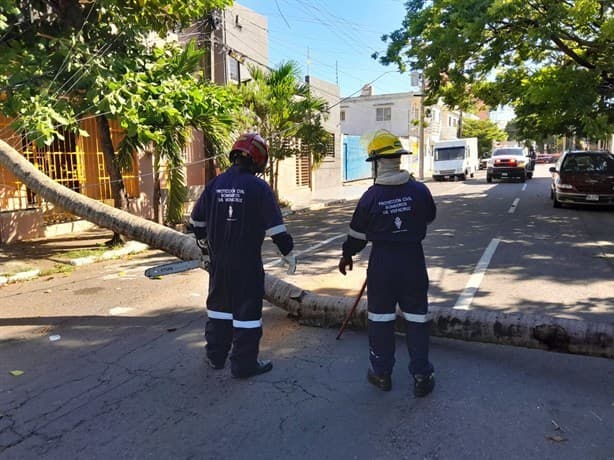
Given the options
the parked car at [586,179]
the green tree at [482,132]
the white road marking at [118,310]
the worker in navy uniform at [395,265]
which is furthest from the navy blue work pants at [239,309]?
the green tree at [482,132]

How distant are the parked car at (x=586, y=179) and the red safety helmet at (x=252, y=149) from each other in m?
12.3

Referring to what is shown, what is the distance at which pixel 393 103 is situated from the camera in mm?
43250

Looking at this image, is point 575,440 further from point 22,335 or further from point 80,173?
point 80,173

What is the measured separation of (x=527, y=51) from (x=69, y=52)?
11.0m

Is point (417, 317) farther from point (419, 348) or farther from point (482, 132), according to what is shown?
point (482, 132)

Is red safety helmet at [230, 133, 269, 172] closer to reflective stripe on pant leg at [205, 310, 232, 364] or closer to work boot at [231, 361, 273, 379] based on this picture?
reflective stripe on pant leg at [205, 310, 232, 364]

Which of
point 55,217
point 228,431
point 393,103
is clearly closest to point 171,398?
point 228,431

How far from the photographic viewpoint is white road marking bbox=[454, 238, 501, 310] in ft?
18.2

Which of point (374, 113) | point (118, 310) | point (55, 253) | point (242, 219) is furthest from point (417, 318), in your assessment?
point (374, 113)

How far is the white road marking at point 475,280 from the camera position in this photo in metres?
5.56

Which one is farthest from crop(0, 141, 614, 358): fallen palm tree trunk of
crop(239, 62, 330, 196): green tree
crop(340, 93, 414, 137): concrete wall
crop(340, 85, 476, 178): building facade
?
crop(340, 93, 414, 137): concrete wall

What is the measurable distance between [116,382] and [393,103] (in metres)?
42.3

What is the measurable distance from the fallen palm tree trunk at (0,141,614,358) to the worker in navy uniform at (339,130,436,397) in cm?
80

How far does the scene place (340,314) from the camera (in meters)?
4.71
